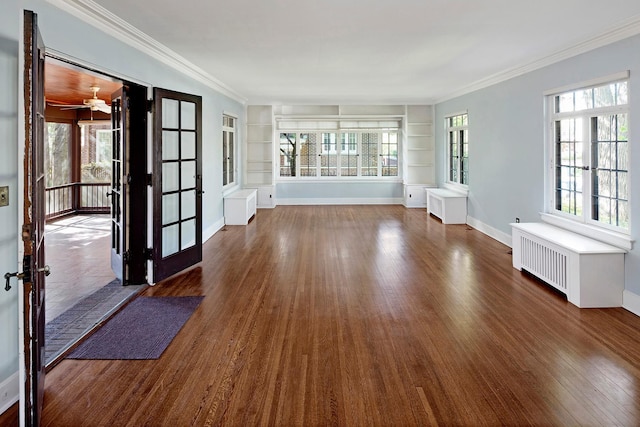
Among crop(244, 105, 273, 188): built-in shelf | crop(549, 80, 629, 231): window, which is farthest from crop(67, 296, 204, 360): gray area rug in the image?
crop(244, 105, 273, 188): built-in shelf

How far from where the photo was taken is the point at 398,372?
2.88m

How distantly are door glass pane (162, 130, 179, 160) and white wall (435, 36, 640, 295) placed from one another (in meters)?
4.57

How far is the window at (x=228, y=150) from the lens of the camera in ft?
30.6

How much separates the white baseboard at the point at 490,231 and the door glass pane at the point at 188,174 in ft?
15.5

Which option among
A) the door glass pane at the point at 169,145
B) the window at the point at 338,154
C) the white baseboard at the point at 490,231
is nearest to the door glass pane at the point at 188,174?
the door glass pane at the point at 169,145

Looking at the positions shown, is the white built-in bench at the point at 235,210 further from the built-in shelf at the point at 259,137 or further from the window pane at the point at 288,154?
the window pane at the point at 288,154

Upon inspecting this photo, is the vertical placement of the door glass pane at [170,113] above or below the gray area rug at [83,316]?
above

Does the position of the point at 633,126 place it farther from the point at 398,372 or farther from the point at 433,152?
the point at 433,152

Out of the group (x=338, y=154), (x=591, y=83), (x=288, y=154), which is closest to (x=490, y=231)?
(x=591, y=83)

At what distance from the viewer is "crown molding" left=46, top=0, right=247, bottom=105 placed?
337 centimetres

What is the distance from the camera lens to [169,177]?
5195mm

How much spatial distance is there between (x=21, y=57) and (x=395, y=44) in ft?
12.8

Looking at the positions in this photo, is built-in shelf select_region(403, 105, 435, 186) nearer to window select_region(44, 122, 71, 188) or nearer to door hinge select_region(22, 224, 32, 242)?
window select_region(44, 122, 71, 188)

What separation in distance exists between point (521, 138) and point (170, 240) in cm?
493
